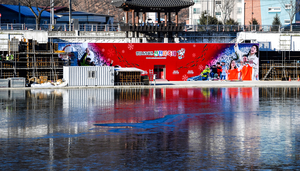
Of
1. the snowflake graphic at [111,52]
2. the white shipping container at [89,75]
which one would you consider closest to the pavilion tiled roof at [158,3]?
the snowflake graphic at [111,52]

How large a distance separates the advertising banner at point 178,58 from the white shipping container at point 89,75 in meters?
10.1

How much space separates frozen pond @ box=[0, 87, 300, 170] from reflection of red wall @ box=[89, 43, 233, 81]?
3252 cm

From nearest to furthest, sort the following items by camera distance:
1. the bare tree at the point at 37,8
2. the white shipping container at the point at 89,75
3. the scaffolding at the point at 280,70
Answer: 1. the white shipping container at the point at 89,75
2. the scaffolding at the point at 280,70
3. the bare tree at the point at 37,8

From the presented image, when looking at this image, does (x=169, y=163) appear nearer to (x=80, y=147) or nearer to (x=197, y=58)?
(x=80, y=147)

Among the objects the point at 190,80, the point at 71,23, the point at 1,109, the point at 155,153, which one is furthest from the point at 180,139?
the point at 71,23

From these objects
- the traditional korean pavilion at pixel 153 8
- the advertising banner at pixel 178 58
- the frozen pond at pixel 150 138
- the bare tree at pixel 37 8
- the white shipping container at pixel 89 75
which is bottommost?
the frozen pond at pixel 150 138

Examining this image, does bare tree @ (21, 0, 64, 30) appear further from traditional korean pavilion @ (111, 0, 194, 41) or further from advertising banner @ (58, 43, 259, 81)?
traditional korean pavilion @ (111, 0, 194, 41)

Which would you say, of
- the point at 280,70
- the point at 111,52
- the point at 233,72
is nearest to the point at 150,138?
the point at 111,52

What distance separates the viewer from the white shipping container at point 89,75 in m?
44.5

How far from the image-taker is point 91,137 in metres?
14.4

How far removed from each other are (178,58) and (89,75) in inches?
626

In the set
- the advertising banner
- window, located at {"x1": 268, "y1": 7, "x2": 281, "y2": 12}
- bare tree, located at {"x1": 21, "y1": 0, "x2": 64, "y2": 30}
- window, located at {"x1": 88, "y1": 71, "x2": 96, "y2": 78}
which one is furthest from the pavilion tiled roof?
window, located at {"x1": 268, "y1": 7, "x2": 281, "y2": 12}

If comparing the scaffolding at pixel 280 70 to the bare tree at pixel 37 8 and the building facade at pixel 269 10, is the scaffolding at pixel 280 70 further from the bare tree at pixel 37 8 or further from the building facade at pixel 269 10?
the building facade at pixel 269 10

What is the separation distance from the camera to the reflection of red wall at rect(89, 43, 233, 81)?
55.4 metres
